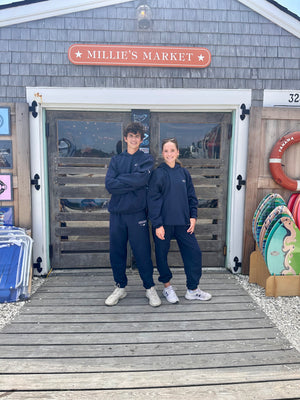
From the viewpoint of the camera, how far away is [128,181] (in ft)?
8.07

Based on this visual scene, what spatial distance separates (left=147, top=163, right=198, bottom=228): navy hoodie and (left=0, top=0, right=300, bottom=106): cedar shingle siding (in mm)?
1201

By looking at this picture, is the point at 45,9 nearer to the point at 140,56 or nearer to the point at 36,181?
the point at 140,56

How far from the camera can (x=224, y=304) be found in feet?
8.91

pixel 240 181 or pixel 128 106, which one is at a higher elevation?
pixel 128 106

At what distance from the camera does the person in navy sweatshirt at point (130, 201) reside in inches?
98.0

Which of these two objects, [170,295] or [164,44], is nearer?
[170,295]

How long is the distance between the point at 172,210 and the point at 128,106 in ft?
4.54

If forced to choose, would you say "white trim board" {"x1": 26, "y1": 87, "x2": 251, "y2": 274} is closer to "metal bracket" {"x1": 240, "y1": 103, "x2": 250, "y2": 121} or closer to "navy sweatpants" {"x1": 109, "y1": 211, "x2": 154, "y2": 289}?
"metal bracket" {"x1": 240, "y1": 103, "x2": 250, "y2": 121}

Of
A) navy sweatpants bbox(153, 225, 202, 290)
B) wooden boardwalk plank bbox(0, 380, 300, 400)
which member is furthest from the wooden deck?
navy sweatpants bbox(153, 225, 202, 290)

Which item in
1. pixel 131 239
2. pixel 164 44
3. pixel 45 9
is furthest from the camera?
pixel 164 44

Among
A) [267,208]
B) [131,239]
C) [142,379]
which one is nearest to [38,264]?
[131,239]

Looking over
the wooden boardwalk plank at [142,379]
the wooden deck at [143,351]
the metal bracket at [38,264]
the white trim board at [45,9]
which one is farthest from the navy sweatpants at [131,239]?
the white trim board at [45,9]

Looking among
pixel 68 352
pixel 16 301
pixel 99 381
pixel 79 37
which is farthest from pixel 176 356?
pixel 79 37

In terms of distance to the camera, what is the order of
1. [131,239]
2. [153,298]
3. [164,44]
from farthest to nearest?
[164,44] < [153,298] < [131,239]
